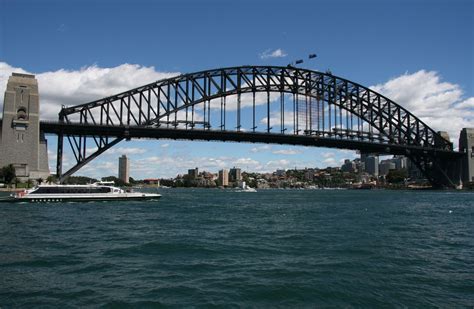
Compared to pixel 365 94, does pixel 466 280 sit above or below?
below

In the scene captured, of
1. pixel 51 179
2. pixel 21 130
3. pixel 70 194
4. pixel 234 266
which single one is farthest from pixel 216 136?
pixel 234 266

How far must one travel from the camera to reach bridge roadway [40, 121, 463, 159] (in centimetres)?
7475

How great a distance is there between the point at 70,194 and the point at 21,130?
22.9 meters

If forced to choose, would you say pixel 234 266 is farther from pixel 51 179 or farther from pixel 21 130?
pixel 21 130

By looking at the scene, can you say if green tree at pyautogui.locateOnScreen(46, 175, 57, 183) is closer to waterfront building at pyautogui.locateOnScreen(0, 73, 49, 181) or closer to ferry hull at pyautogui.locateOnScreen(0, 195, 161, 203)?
waterfront building at pyautogui.locateOnScreen(0, 73, 49, 181)

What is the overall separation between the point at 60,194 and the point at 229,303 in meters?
46.6

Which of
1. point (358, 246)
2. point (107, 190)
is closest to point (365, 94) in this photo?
point (107, 190)

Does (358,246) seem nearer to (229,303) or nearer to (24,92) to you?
(229,303)

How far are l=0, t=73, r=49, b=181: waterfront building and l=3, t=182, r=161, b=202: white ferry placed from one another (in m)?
20.0

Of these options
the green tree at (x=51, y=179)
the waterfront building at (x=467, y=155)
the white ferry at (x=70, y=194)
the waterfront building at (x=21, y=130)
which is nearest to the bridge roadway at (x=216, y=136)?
the waterfront building at (x=21, y=130)

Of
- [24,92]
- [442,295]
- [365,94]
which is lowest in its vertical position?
[442,295]

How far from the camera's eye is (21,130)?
2790 inches

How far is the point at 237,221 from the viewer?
1342 inches

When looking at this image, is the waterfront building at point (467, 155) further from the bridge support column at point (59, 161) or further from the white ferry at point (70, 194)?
the bridge support column at point (59, 161)
